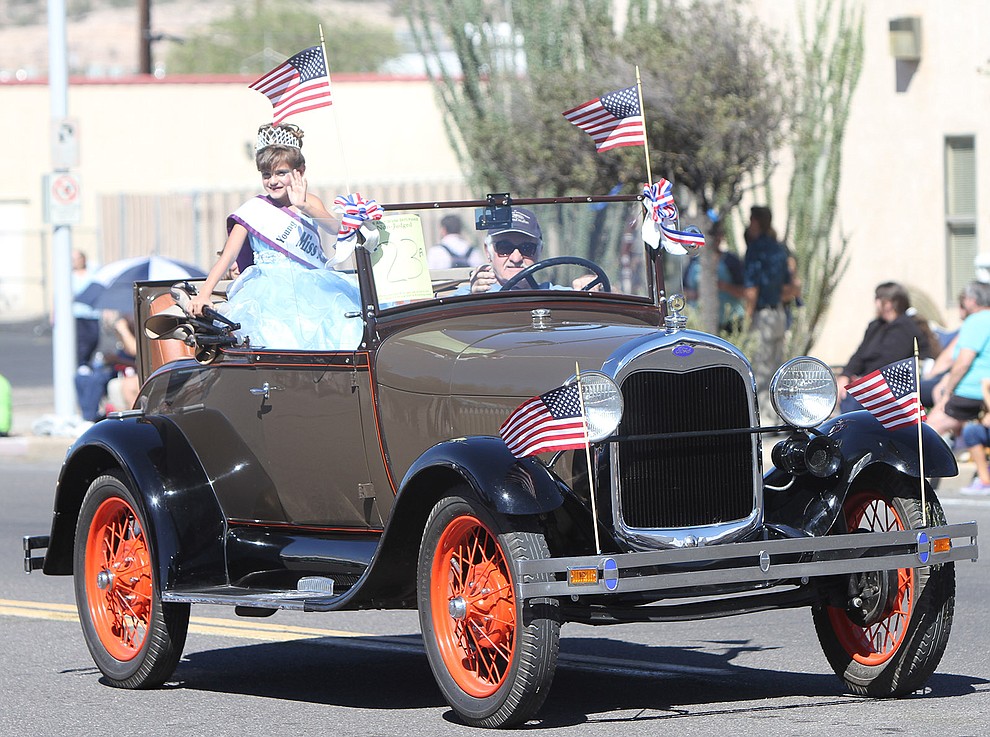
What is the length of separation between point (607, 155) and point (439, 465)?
10194 millimetres

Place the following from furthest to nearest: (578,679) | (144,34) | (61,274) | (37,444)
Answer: (144,34) < (61,274) < (37,444) < (578,679)

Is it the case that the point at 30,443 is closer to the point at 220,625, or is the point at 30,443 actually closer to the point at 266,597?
the point at 220,625

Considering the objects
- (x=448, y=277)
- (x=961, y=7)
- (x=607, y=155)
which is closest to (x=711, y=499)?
(x=448, y=277)

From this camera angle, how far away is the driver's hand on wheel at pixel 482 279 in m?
7.37

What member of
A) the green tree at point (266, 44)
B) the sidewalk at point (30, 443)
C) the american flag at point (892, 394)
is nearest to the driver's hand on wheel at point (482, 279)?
the american flag at point (892, 394)

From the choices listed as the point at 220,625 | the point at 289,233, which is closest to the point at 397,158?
the point at 220,625

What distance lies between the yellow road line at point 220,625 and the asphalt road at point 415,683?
0.03 ft

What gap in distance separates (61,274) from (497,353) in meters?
12.8

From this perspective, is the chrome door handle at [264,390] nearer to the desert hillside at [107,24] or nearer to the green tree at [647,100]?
the green tree at [647,100]

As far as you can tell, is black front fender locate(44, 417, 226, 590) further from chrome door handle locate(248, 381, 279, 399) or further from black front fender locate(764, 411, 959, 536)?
black front fender locate(764, 411, 959, 536)

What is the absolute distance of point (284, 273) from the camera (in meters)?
7.79

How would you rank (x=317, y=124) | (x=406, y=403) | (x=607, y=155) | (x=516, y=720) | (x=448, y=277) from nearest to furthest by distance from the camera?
(x=516, y=720), (x=406, y=403), (x=448, y=277), (x=607, y=155), (x=317, y=124)

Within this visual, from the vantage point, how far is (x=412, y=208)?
24.4 ft

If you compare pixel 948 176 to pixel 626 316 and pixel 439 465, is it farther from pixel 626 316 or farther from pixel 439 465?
pixel 439 465
